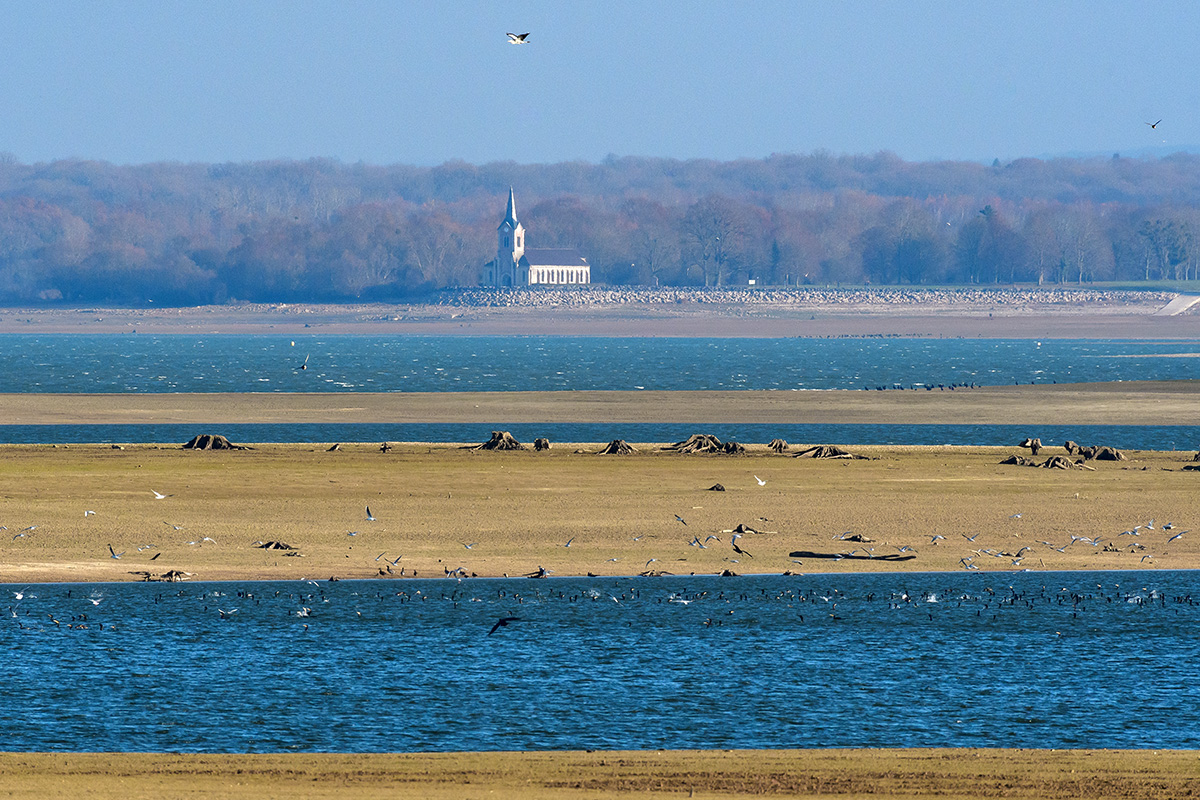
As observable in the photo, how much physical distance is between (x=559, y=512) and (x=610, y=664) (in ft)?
46.1

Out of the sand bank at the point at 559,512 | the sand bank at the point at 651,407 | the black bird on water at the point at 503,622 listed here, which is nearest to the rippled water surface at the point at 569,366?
the sand bank at the point at 651,407

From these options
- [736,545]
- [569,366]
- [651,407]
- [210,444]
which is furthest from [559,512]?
[569,366]

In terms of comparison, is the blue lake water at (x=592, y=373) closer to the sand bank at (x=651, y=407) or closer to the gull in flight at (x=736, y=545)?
the sand bank at (x=651, y=407)

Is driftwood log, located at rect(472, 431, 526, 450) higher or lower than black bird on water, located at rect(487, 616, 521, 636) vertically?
lower

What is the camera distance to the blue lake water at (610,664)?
1864 cm

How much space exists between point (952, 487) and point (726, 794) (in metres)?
26.1

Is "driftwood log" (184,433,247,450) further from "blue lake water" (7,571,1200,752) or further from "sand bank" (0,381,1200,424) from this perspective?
"blue lake water" (7,571,1200,752)

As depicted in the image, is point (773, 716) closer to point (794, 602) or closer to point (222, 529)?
point (794, 602)

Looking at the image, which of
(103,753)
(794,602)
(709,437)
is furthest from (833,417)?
(103,753)

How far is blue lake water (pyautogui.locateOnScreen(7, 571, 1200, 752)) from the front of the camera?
18641 mm

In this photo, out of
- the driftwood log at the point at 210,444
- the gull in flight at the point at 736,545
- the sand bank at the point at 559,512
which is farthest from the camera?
the driftwood log at the point at 210,444

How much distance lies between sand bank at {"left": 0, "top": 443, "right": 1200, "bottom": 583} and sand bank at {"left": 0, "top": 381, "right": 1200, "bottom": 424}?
18119 mm

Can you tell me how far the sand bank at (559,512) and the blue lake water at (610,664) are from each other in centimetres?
174

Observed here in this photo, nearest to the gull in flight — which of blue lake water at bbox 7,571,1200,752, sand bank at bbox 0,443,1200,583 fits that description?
sand bank at bbox 0,443,1200,583
